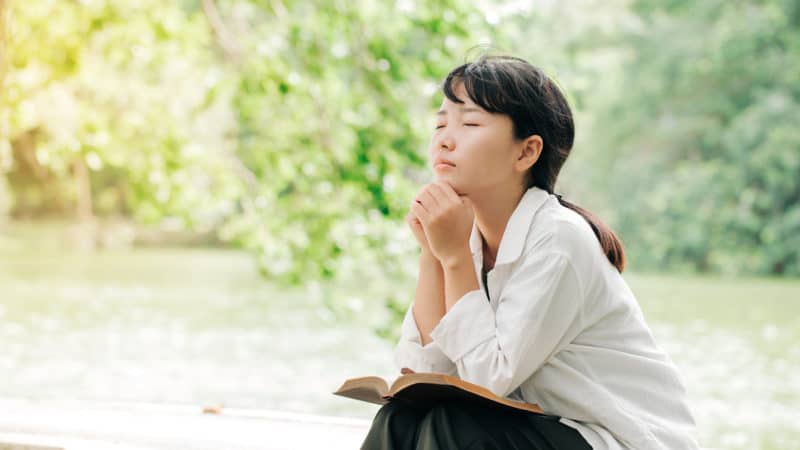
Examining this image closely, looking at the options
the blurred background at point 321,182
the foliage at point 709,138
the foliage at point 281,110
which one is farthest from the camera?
the foliage at point 709,138

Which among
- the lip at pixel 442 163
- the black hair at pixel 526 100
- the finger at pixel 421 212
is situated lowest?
the finger at pixel 421 212

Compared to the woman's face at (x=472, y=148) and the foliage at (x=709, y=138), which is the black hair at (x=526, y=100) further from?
the foliage at (x=709, y=138)

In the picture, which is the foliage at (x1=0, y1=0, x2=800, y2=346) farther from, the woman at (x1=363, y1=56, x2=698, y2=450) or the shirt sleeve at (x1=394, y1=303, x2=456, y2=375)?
the shirt sleeve at (x1=394, y1=303, x2=456, y2=375)

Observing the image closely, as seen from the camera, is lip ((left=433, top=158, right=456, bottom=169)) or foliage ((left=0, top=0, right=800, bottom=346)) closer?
lip ((left=433, top=158, right=456, bottom=169))

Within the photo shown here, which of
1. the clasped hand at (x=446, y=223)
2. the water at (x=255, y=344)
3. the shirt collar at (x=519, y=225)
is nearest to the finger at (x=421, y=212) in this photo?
the clasped hand at (x=446, y=223)

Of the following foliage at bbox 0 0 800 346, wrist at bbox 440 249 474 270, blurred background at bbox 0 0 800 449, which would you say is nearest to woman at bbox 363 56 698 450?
wrist at bbox 440 249 474 270

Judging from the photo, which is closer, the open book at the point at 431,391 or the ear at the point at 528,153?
the open book at the point at 431,391

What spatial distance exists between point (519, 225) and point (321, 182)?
2.00m

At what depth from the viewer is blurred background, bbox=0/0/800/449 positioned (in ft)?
10.4

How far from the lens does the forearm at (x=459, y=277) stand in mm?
1299

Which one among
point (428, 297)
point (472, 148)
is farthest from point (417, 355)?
point (472, 148)

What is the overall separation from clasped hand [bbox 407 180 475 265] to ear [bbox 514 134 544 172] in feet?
0.35

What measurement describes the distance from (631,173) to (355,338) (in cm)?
578

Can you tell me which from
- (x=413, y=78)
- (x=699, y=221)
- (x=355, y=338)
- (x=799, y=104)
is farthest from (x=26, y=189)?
(x=413, y=78)
